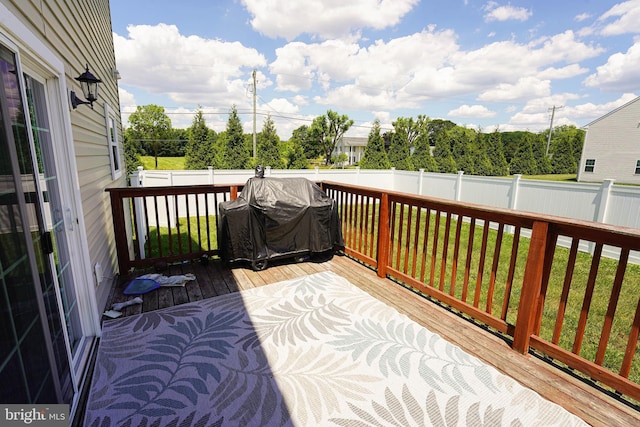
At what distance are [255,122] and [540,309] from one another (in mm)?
15990

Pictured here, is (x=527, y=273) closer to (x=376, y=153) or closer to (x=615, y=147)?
(x=376, y=153)

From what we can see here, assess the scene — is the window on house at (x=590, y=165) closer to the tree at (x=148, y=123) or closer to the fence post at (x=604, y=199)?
the fence post at (x=604, y=199)

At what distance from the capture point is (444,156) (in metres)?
16.6

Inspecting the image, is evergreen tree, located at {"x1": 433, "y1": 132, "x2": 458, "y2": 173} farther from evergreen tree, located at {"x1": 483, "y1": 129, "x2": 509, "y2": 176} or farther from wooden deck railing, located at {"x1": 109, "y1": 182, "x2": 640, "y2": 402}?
wooden deck railing, located at {"x1": 109, "y1": 182, "x2": 640, "y2": 402}

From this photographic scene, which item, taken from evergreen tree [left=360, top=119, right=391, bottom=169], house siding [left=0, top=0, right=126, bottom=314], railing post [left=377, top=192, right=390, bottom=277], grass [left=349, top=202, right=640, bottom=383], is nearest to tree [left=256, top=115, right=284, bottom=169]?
evergreen tree [left=360, top=119, right=391, bottom=169]

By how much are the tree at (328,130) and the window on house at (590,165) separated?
57.6 feet

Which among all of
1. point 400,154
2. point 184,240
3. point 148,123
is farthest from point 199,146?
point 148,123

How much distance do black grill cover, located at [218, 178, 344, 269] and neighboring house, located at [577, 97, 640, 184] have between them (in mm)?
21340

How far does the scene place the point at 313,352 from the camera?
213cm

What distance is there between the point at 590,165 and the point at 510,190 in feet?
52.7

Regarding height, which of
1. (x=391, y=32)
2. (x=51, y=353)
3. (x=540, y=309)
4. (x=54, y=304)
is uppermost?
(x=391, y=32)

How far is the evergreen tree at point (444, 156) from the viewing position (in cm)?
1639

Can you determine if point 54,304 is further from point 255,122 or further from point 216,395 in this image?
point 255,122

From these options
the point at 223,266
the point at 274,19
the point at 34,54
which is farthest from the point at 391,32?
the point at 34,54
